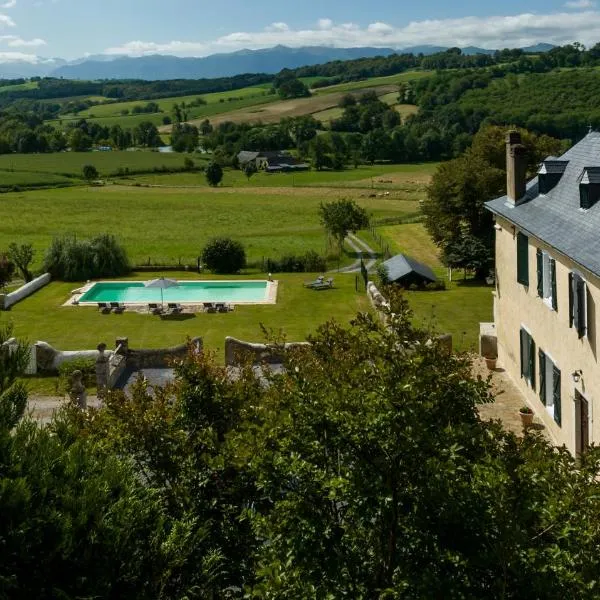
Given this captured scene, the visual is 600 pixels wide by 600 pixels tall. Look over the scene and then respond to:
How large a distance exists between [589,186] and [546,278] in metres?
2.80

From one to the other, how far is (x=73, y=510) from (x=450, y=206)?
39.2 meters

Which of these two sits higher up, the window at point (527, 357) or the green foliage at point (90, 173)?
the green foliage at point (90, 173)

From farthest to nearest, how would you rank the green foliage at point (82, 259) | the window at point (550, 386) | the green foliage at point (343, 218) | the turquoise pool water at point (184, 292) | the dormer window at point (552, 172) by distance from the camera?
the green foliage at point (343, 218) < the green foliage at point (82, 259) < the turquoise pool water at point (184, 292) < the dormer window at point (552, 172) < the window at point (550, 386)

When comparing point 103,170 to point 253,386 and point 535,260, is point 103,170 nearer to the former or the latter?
point 535,260

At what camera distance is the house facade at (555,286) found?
50.2ft

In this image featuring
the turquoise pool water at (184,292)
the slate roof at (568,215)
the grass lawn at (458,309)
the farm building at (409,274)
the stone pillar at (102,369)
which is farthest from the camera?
the turquoise pool water at (184,292)

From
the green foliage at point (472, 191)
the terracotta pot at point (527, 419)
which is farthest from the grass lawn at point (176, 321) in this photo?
the terracotta pot at point (527, 419)

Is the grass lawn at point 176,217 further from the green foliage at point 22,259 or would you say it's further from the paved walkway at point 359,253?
the green foliage at point 22,259

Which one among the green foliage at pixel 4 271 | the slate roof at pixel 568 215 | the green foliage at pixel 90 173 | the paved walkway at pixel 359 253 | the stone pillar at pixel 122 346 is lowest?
the paved walkway at pixel 359 253

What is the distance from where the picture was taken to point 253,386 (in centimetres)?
1001

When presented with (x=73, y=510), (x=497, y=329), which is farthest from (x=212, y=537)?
(x=497, y=329)

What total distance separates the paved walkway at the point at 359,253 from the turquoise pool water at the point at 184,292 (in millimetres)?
7833

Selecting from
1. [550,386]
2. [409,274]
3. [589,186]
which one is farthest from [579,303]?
[409,274]

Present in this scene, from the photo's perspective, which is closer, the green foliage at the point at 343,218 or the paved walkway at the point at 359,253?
the paved walkway at the point at 359,253
